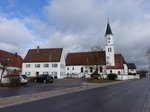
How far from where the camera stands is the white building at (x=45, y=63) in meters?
62.0

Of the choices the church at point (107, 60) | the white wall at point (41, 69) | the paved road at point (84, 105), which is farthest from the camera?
the church at point (107, 60)

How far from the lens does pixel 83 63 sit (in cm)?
8250

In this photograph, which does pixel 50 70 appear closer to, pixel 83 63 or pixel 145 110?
pixel 83 63

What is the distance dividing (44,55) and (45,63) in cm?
320

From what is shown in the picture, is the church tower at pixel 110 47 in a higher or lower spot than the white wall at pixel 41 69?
higher

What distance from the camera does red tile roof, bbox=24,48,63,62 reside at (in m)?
62.8

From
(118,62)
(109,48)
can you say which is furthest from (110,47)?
(118,62)

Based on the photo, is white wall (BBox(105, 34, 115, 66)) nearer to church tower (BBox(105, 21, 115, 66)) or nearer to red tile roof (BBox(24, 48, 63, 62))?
church tower (BBox(105, 21, 115, 66))

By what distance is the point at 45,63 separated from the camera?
6291 cm

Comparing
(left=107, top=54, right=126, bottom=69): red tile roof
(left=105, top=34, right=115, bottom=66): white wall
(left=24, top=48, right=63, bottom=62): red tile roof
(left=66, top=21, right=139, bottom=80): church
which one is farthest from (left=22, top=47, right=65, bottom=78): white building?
(left=107, top=54, right=126, bottom=69): red tile roof

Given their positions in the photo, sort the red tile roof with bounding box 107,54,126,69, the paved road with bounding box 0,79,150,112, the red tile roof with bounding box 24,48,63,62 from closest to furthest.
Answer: the paved road with bounding box 0,79,150,112
the red tile roof with bounding box 24,48,63,62
the red tile roof with bounding box 107,54,126,69

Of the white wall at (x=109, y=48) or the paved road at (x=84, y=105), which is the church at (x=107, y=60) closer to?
the white wall at (x=109, y=48)

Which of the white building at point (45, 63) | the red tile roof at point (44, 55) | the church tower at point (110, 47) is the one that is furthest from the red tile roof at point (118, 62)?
the red tile roof at point (44, 55)

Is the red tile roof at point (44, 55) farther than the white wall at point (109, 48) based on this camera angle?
Result: No
